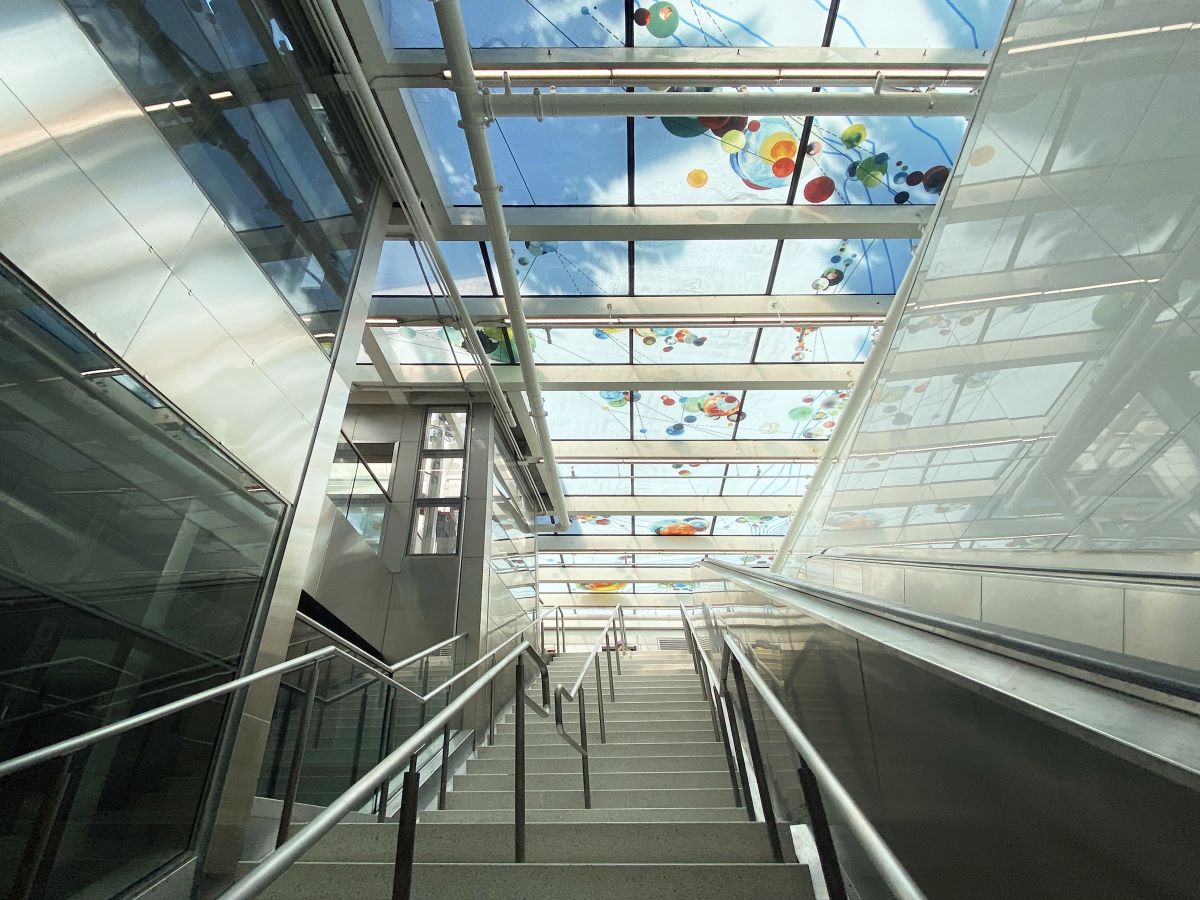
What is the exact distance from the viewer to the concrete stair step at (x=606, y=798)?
3.59m

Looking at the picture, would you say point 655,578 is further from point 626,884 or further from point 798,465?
point 626,884

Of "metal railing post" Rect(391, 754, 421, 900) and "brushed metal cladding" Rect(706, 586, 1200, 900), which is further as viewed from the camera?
"metal railing post" Rect(391, 754, 421, 900)

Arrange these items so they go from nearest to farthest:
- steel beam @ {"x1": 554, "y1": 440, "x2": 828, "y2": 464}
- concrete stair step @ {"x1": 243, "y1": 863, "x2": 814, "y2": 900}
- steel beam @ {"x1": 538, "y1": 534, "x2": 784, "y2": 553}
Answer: concrete stair step @ {"x1": 243, "y1": 863, "x2": 814, "y2": 900} < steel beam @ {"x1": 554, "y1": 440, "x2": 828, "y2": 464} < steel beam @ {"x1": 538, "y1": 534, "x2": 784, "y2": 553}

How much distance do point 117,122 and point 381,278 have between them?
18.6ft

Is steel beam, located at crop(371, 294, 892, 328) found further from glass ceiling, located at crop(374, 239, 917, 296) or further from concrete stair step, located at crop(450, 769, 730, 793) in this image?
concrete stair step, located at crop(450, 769, 730, 793)

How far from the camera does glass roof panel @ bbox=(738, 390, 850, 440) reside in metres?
11.1

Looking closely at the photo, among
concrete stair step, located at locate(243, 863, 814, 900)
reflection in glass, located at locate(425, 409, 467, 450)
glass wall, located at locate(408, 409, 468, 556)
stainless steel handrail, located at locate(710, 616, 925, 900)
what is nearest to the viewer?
stainless steel handrail, located at locate(710, 616, 925, 900)

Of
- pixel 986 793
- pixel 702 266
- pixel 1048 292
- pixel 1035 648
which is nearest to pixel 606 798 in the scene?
pixel 986 793

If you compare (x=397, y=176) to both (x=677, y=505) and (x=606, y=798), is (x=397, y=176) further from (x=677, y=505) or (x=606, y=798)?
(x=677, y=505)

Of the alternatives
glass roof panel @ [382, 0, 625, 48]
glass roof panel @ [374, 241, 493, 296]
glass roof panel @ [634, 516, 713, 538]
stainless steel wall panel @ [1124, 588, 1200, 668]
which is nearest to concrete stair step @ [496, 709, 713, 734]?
stainless steel wall panel @ [1124, 588, 1200, 668]

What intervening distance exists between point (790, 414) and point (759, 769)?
9.73 m

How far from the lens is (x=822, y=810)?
1.58m

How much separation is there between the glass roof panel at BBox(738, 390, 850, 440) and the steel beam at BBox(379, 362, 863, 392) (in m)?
0.77

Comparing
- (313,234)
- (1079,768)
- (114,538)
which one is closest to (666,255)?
(313,234)
